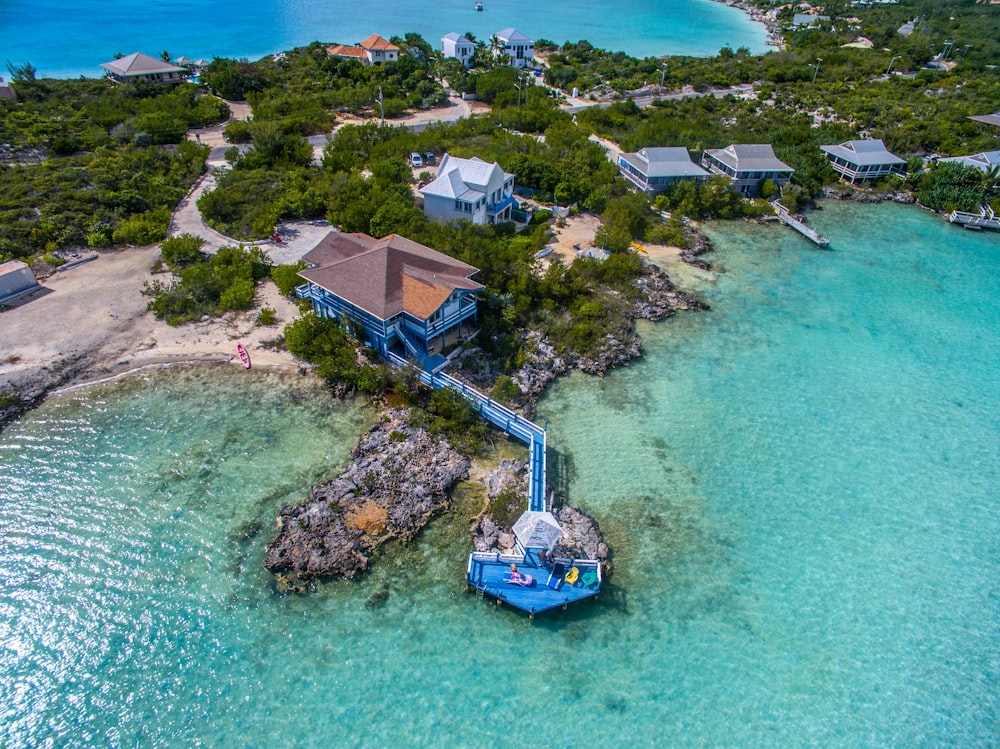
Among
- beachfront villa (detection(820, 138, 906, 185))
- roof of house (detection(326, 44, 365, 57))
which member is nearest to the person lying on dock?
beachfront villa (detection(820, 138, 906, 185))

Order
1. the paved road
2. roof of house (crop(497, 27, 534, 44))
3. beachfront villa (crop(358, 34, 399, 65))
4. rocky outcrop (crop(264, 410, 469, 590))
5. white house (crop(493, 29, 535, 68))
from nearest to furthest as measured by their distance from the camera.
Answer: rocky outcrop (crop(264, 410, 469, 590)) < the paved road < beachfront villa (crop(358, 34, 399, 65)) < roof of house (crop(497, 27, 534, 44)) < white house (crop(493, 29, 535, 68))

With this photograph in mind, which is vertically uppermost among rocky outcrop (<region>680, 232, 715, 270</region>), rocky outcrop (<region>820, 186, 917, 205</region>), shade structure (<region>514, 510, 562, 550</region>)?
rocky outcrop (<region>820, 186, 917, 205</region>)

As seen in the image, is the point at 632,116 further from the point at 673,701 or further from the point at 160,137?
the point at 673,701

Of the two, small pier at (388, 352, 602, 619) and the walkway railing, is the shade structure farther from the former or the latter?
the walkway railing

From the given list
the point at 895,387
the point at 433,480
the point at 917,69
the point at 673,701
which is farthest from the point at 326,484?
the point at 917,69

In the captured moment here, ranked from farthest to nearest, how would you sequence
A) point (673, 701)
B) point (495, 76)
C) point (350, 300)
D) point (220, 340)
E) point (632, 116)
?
point (495, 76) → point (632, 116) → point (220, 340) → point (350, 300) → point (673, 701)

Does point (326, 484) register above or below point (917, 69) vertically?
below

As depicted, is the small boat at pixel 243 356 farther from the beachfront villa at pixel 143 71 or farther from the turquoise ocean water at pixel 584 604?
the beachfront villa at pixel 143 71

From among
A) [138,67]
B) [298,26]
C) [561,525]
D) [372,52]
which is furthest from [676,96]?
[298,26]
